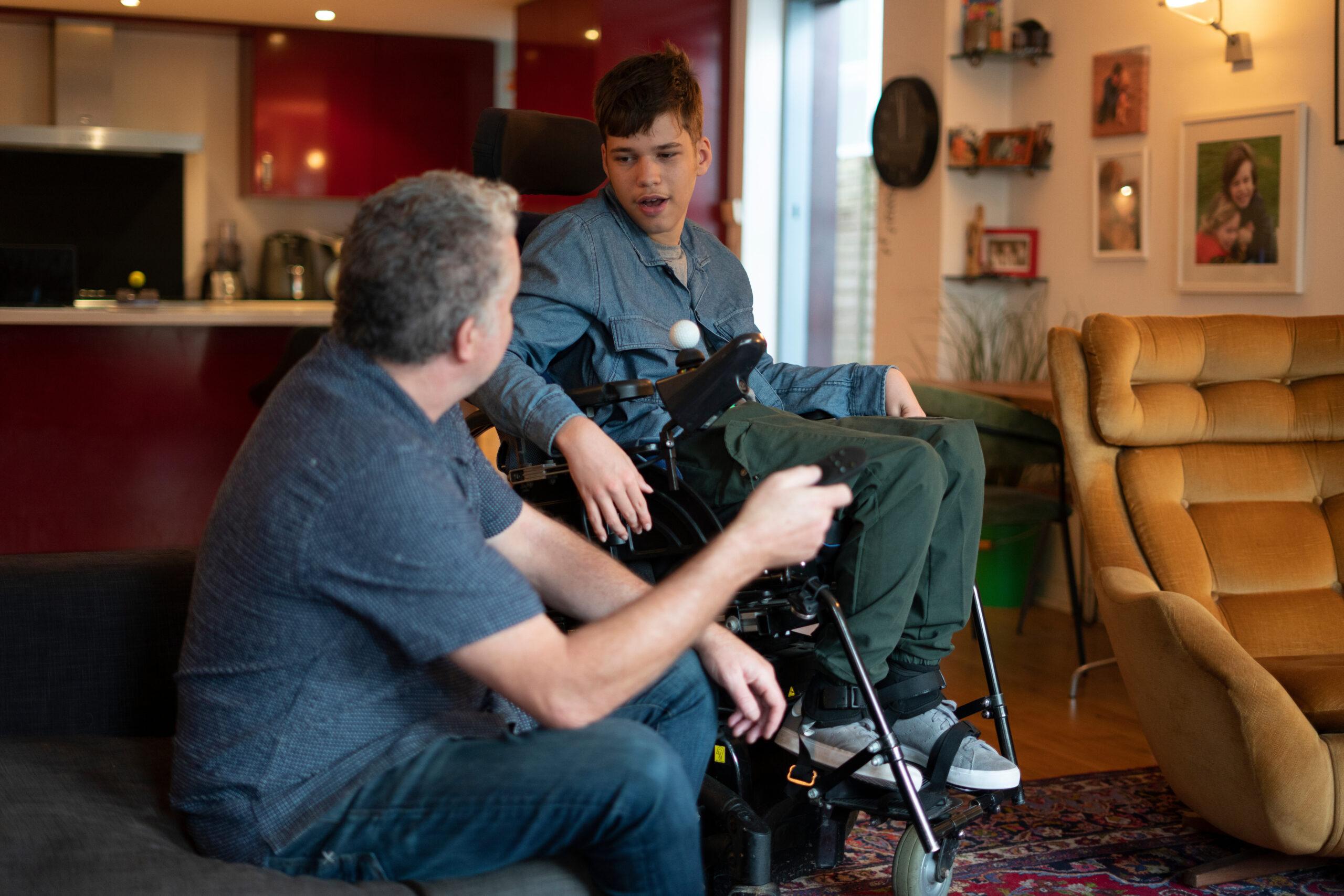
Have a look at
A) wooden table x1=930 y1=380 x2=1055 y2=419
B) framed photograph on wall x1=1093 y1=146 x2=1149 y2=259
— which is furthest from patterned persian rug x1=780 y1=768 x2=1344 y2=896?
framed photograph on wall x1=1093 y1=146 x2=1149 y2=259

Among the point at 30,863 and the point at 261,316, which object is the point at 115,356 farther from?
the point at 30,863

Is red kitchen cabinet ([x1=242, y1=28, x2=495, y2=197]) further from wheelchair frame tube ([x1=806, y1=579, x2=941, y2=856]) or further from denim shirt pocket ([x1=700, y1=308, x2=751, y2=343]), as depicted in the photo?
wheelchair frame tube ([x1=806, y1=579, x2=941, y2=856])

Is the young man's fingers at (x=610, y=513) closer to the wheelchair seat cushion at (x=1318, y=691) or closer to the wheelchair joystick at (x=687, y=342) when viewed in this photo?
the wheelchair joystick at (x=687, y=342)

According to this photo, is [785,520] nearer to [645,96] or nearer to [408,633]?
[408,633]

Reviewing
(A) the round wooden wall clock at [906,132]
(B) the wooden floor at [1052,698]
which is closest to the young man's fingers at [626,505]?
(B) the wooden floor at [1052,698]

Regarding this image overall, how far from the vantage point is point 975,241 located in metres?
4.54

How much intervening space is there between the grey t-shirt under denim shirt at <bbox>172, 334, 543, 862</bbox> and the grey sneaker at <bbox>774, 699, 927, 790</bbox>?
2.22ft

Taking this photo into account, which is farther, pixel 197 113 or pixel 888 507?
pixel 197 113

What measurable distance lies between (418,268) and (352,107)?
6.08m

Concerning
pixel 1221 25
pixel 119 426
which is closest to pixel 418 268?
pixel 1221 25

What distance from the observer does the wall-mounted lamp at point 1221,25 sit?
366cm

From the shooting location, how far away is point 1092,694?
341cm

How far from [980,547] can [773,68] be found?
2.45 m

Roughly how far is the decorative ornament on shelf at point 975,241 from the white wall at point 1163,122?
154mm
